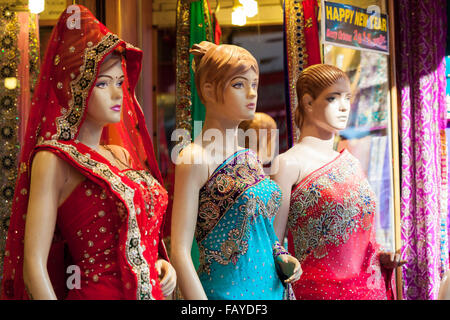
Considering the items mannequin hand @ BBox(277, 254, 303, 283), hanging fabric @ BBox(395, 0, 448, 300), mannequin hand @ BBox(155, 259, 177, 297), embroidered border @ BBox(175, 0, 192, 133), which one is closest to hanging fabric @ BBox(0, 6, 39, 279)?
mannequin hand @ BBox(155, 259, 177, 297)

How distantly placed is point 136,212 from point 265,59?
6.34ft

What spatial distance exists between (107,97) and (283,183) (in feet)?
3.25

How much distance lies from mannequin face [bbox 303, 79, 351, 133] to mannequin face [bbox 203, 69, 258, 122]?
580 millimetres

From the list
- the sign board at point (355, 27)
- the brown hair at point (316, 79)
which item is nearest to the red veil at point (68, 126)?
the brown hair at point (316, 79)

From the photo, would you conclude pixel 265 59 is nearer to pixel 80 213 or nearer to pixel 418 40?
pixel 418 40

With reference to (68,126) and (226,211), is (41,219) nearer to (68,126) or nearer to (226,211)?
(68,126)

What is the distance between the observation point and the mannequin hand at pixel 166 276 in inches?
82.0

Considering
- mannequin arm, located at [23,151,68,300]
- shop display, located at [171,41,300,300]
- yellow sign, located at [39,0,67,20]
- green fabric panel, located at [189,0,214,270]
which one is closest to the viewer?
mannequin arm, located at [23,151,68,300]

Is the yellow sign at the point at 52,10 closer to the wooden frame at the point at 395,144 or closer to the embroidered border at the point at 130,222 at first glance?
the embroidered border at the point at 130,222

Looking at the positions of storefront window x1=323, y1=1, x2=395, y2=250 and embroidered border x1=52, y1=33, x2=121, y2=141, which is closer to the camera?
embroidered border x1=52, y1=33, x2=121, y2=141

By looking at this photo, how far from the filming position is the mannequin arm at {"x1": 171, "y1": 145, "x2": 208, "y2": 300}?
85.4 inches

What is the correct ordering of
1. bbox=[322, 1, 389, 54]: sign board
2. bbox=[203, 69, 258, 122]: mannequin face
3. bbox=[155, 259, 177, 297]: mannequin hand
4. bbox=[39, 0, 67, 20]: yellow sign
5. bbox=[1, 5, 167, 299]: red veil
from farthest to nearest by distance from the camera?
bbox=[322, 1, 389, 54]: sign board → bbox=[39, 0, 67, 20]: yellow sign → bbox=[203, 69, 258, 122]: mannequin face → bbox=[155, 259, 177, 297]: mannequin hand → bbox=[1, 5, 167, 299]: red veil

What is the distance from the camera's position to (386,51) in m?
3.69

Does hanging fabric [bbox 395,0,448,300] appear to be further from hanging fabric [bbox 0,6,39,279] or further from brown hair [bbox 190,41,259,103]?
hanging fabric [bbox 0,6,39,279]
